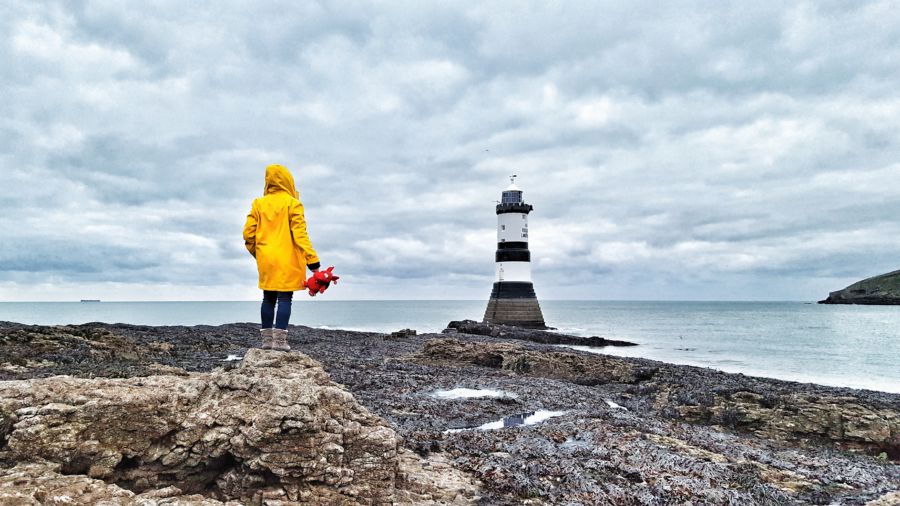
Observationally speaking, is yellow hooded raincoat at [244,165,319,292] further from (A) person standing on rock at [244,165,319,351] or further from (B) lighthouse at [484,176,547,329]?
(B) lighthouse at [484,176,547,329]

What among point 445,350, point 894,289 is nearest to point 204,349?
point 445,350

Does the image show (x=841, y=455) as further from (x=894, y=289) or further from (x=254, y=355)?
(x=894, y=289)

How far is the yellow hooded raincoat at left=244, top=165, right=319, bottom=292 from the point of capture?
8.15 metres

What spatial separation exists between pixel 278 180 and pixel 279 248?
1.12 metres

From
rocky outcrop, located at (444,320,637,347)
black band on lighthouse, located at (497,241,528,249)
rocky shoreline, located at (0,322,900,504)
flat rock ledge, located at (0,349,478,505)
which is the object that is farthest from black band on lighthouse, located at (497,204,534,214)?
flat rock ledge, located at (0,349,478,505)

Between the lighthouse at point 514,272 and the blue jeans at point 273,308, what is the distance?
46979mm

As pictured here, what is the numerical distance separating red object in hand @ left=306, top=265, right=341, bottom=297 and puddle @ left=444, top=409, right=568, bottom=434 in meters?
2.85

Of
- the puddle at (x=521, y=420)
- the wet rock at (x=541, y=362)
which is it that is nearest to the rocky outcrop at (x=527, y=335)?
the wet rock at (x=541, y=362)

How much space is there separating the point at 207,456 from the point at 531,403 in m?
6.72

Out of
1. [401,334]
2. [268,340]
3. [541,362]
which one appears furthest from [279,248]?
[401,334]

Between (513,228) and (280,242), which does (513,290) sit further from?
(280,242)

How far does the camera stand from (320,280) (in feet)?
26.7

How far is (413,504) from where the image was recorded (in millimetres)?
5012

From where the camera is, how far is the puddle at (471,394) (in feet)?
34.9
